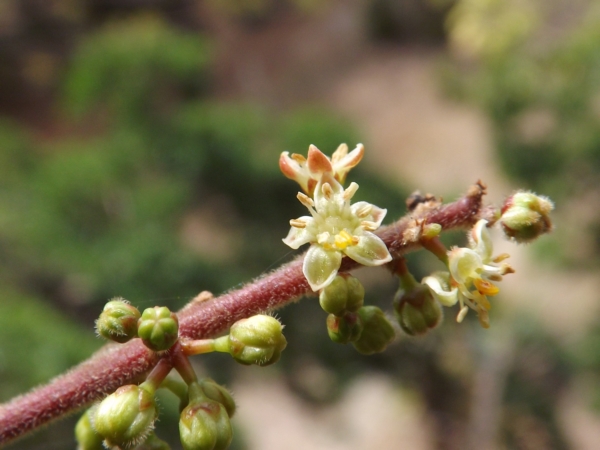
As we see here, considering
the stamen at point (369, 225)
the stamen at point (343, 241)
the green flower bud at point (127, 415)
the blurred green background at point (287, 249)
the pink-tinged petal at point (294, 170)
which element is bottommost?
the blurred green background at point (287, 249)

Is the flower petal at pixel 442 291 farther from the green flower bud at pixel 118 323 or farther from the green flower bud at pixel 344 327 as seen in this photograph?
the green flower bud at pixel 118 323

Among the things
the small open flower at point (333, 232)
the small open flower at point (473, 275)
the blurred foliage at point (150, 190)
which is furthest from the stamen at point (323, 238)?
the blurred foliage at point (150, 190)

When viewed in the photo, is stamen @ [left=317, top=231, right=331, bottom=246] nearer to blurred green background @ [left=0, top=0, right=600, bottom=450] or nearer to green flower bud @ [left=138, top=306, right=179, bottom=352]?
green flower bud @ [left=138, top=306, right=179, bottom=352]

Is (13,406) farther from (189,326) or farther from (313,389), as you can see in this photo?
(313,389)

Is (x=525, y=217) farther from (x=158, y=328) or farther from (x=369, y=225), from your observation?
(x=158, y=328)

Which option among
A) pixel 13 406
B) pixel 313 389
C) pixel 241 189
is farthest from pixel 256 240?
pixel 13 406

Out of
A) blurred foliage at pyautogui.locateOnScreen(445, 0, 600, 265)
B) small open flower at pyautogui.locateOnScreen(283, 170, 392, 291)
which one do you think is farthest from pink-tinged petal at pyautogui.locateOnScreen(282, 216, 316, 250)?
blurred foliage at pyautogui.locateOnScreen(445, 0, 600, 265)
